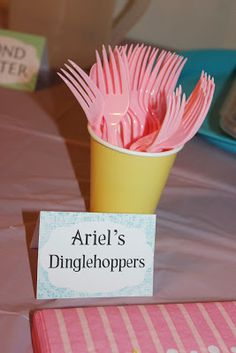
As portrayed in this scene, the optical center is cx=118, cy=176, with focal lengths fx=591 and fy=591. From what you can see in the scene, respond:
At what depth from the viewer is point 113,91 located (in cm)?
53

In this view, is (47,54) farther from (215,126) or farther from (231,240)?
(231,240)

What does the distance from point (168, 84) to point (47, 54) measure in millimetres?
401

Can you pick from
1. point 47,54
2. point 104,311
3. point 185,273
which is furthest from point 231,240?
point 47,54

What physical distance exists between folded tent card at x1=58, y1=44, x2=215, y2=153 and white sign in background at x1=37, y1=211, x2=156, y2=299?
0.07 meters

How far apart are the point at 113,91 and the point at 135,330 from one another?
0.21 metres

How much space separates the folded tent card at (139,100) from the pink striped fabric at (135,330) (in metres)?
0.14

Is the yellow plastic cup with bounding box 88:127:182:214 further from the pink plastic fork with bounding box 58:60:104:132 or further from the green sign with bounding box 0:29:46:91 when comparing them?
the green sign with bounding box 0:29:46:91

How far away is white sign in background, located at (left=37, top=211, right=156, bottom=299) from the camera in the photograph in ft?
1.50

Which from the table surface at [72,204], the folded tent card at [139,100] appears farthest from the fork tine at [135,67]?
the table surface at [72,204]

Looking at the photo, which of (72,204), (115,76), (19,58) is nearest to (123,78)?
(115,76)

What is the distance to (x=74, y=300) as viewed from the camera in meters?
0.47

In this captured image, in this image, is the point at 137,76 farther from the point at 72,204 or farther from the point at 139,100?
the point at 72,204

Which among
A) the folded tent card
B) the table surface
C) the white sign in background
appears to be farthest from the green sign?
the white sign in background

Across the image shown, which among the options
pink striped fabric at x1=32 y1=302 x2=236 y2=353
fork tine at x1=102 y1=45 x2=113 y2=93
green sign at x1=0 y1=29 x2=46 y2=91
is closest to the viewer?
pink striped fabric at x1=32 y1=302 x2=236 y2=353
